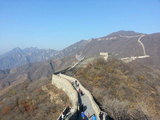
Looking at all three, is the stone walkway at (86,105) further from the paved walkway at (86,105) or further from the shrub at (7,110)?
the shrub at (7,110)

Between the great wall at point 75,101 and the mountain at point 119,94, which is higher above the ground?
the great wall at point 75,101

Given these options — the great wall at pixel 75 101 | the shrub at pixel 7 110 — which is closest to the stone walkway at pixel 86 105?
the great wall at pixel 75 101

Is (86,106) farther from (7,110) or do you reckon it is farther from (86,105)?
(7,110)

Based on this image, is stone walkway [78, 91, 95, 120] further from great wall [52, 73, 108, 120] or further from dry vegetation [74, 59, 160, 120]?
dry vegetation [74, 59, 160, 120]

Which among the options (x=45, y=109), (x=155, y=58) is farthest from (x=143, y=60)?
(x=45, y=109)

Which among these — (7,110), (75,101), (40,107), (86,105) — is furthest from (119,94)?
(7,110)

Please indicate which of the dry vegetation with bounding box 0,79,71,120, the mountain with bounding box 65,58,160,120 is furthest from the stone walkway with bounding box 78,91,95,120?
the dry vegetation with bounding box 0,79,71,120

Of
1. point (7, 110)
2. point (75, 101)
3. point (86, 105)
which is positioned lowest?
point (7, 110)

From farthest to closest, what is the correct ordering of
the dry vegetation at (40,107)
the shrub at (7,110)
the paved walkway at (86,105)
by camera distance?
the shrub at (7,110) → the dry vegetation at (40,107) → the paved walkway at (86,105)

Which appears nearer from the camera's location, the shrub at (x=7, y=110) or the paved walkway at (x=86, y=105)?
the paved walkway at (x=86, y=105)

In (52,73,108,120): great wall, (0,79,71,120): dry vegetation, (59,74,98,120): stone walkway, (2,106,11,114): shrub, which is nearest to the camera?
(52,73,108,120): great wall

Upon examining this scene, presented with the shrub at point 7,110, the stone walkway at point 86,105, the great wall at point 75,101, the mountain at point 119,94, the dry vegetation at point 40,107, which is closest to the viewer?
the great wall at point 75,101
